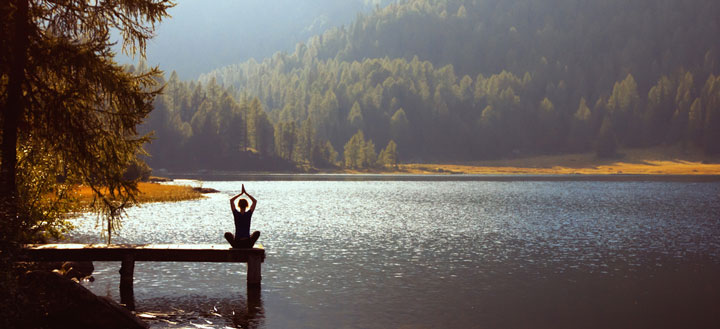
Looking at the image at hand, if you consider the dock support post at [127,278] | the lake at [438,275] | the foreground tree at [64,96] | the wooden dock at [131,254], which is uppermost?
the foreground tree at [64,96]

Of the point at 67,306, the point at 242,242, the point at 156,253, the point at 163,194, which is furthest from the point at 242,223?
the point at 163,194

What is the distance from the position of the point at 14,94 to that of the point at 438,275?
18.8m

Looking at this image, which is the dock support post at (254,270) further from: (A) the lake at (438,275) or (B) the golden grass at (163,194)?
(B) the golden grass at (163,194)

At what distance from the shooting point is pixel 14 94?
A: 18469 mm

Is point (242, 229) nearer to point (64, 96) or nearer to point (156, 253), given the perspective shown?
point (156, 253)

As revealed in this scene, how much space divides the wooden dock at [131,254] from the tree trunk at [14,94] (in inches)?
162

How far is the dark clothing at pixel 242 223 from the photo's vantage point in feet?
73.0

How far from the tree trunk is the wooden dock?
4.12 metres

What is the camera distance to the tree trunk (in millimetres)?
18250

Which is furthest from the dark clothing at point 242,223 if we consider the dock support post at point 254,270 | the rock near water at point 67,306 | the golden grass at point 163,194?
the golden grass at point 163,194

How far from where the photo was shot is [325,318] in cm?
2020

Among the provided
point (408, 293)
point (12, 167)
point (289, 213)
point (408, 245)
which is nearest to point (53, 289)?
point (12, 167)

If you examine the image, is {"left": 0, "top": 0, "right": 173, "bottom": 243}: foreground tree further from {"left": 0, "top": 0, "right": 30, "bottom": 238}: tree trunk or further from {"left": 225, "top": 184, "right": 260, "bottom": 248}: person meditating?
{"left": 225, "top": 184, "right": 260, "bottom": 248}: person meditating

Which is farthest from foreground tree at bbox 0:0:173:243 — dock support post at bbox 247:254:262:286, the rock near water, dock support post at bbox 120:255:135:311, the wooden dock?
dock support post at bbox 247:254:262:286
